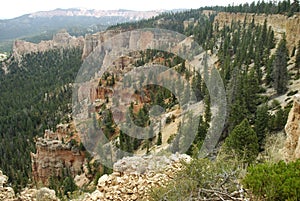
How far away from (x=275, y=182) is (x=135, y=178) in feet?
21.6

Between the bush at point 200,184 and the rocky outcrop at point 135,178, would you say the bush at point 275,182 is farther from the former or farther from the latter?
the rocky outcrop at point 135,178

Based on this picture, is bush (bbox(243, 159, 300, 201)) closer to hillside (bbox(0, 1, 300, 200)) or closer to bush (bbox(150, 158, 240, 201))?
hillside (bbox(0, 1, 300, 200))

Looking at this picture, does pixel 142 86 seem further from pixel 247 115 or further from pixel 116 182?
pixel 116 182

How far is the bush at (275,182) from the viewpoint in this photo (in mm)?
7376

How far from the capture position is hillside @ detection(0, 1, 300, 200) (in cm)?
1167

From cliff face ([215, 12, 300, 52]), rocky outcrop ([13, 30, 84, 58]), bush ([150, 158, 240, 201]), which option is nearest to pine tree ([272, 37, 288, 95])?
cliff face ([215, 12, 300, 52])

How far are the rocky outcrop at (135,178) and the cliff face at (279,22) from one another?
41.2 m

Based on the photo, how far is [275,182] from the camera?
770 centimetres

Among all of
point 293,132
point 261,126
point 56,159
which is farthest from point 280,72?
point 56,159

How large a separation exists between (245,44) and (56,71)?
8729 cm

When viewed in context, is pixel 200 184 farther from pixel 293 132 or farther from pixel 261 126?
pixel 261 126

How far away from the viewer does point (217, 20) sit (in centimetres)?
10269

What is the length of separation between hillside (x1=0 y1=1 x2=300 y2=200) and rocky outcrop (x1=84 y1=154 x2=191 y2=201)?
54 millimetres

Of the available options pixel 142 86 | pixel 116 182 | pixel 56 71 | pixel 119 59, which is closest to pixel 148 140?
pixel 142 86
